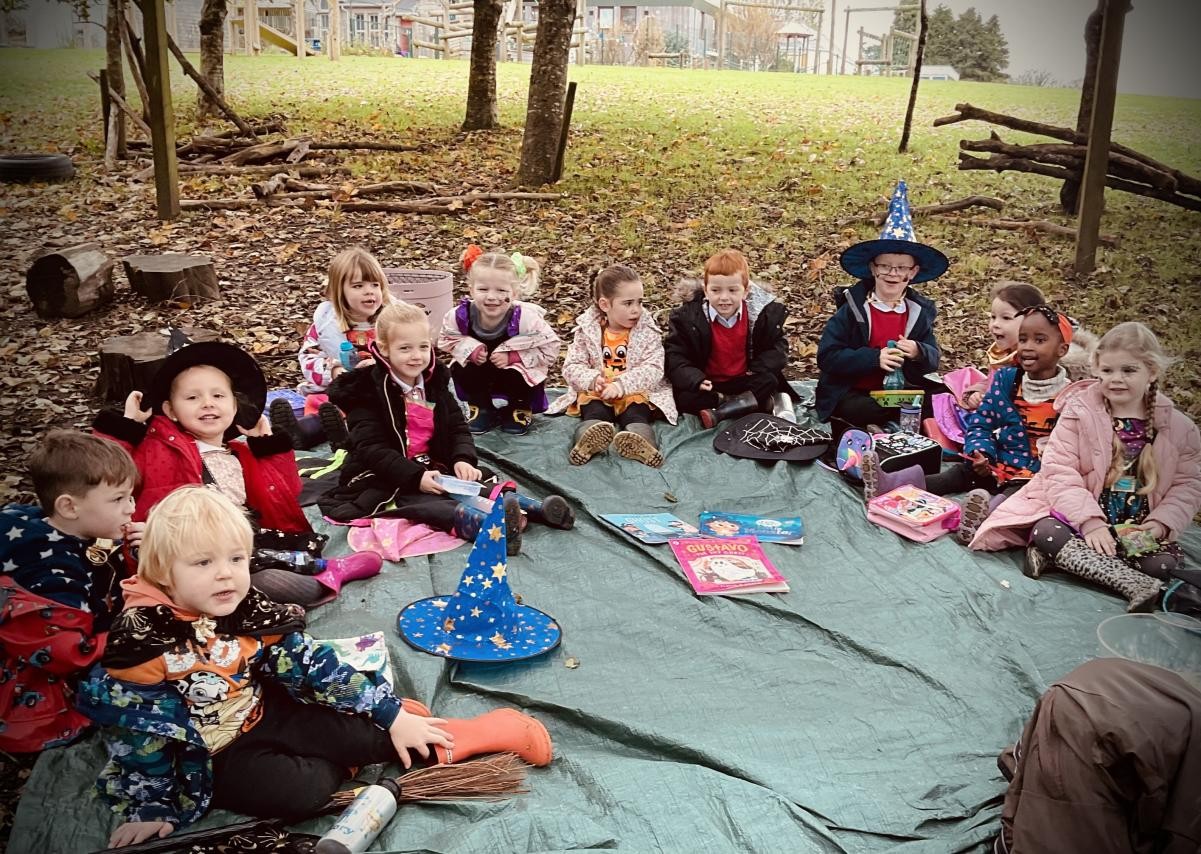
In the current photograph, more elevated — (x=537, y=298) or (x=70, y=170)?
(x=70, y=170)

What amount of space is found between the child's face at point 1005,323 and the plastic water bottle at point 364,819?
11.6ft

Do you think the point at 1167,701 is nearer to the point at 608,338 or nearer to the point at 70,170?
the point at 608,338

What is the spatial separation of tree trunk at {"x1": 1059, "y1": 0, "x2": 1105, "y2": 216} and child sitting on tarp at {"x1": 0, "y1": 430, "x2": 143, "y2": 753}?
7.65 m

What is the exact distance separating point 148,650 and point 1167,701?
2.20 metres

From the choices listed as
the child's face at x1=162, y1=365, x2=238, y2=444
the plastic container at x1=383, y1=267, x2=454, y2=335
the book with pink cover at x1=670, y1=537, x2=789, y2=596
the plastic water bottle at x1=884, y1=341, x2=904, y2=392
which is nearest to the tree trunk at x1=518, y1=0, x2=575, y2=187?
the plastic container at x1=383, y1=267, x2=454, y2=335

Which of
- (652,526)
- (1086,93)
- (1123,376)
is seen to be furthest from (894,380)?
(1086,93)

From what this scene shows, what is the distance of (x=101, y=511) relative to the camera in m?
2.99

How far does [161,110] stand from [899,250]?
6.23m

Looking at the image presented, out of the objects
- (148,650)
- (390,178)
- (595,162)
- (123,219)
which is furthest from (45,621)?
(595,162)

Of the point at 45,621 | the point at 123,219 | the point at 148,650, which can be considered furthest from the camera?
the point at 123,219

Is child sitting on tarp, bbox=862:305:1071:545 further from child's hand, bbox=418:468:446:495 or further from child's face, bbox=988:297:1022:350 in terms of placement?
child's hand, bbox=418:468:446:495

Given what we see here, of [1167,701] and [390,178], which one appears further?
[390,178]

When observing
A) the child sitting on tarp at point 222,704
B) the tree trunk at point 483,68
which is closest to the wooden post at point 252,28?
the tree trunk at point 483,68

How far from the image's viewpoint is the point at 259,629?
254 centimetres
